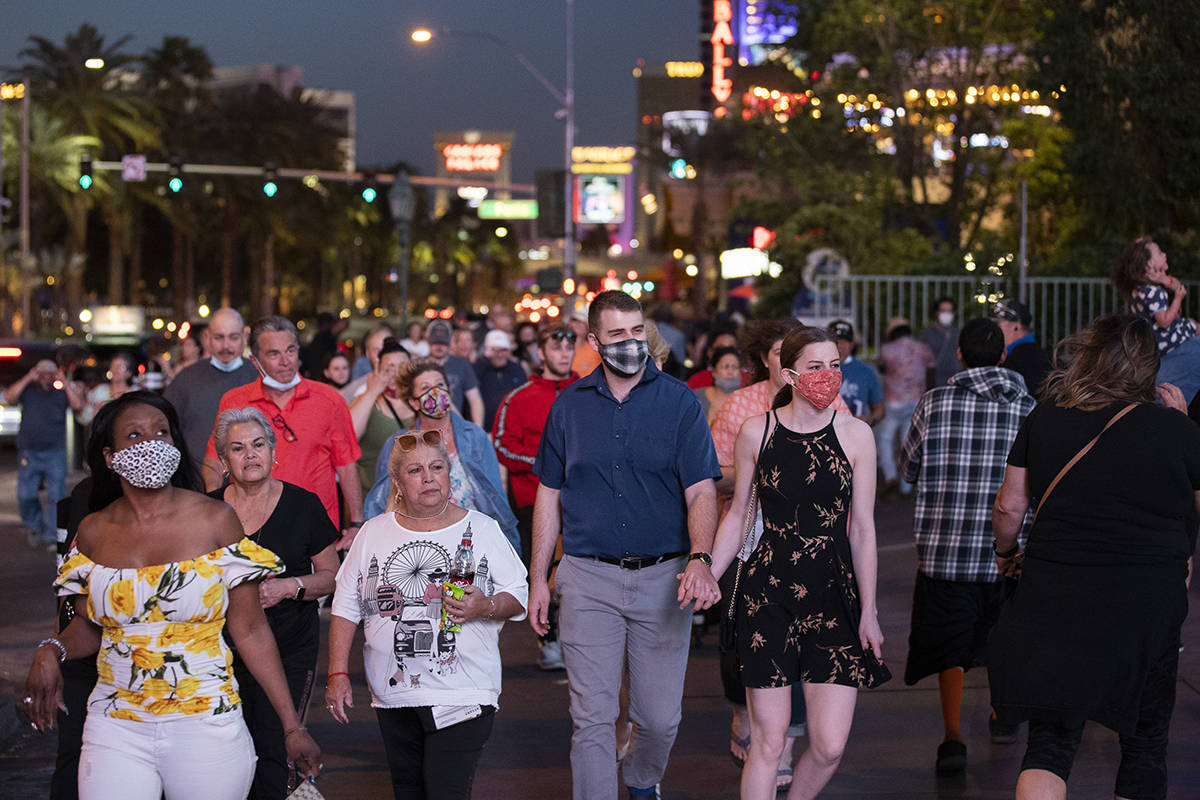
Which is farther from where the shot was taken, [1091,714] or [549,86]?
[549,86]

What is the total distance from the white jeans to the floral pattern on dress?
0.13ft

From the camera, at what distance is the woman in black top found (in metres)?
4.81

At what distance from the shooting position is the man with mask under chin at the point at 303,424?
727 cm

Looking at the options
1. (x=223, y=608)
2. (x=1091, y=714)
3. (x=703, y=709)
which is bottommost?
(x=703, y=709)

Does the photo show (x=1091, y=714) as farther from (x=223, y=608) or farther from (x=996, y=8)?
(x=996, y=8)

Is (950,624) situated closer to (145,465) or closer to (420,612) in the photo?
(420,612)

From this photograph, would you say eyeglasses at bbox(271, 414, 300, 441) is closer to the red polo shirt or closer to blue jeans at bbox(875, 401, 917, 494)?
the red polo shirt

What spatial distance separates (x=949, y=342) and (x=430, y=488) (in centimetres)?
1245

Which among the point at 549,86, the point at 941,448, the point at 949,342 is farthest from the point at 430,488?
the point at 549,86

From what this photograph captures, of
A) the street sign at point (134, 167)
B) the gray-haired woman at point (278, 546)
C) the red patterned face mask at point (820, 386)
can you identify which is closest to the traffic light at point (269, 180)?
the street sign at point (134, 167)

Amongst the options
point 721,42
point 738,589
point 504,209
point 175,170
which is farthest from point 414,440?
point 504,209

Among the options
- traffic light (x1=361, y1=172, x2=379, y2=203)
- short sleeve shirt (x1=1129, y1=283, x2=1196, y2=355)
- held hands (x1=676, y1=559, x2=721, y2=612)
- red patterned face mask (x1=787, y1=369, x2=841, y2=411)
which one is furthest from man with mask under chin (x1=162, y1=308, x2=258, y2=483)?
traffic light (x1=361, y1=172, x2=379, y2=203)

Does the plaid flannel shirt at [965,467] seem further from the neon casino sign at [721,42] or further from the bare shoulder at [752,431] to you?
the neon casino sign at [721,42]

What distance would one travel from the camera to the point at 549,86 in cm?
3681
